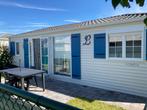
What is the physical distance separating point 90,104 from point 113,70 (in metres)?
2.57

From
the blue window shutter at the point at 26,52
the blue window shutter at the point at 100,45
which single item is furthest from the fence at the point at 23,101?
the blue window shutter at the point at 26,52

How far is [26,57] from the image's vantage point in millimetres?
14820

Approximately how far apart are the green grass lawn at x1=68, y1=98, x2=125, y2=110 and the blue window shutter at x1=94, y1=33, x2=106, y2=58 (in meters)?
2.70

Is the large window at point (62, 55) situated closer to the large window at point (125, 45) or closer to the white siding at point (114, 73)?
the white siding at point (114, 73)

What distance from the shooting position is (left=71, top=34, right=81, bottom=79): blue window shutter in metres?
10.2

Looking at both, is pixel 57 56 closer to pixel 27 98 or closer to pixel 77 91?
pixel 77 91

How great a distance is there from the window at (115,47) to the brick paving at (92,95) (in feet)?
5.71

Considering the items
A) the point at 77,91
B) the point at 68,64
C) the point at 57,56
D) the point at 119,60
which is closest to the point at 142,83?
the point at 119,60

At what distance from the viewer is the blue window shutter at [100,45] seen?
29.2 ft

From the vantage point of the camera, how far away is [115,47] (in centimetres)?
855

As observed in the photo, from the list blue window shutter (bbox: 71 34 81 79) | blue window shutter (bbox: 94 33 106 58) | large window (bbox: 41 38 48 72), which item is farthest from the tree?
large window (bbox: 41 38 48 72)

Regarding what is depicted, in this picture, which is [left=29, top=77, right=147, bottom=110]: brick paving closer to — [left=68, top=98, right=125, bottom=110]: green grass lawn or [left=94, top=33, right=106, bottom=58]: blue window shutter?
[left=68, top=98, right=125, bottom=110]: green grass lawn

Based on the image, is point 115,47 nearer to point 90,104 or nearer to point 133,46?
point 133,46

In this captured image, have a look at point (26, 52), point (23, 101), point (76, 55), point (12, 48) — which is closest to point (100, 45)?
point (76, 55)
